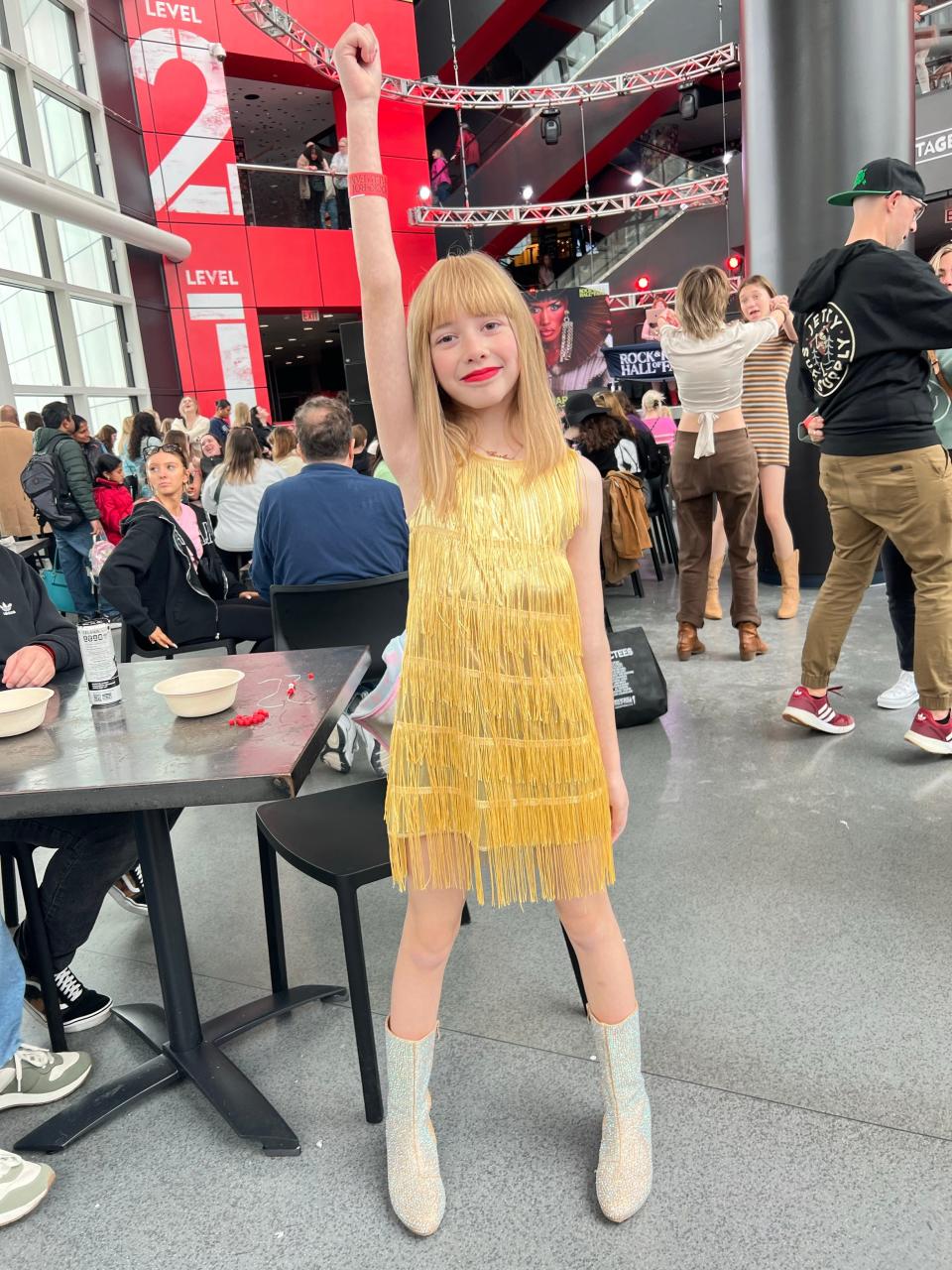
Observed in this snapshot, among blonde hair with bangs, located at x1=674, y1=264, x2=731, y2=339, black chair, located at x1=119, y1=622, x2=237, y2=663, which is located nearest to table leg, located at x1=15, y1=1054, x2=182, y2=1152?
black chair, located at x1=119, y1=622, x2=237, y2=663

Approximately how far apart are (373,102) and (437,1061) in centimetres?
165

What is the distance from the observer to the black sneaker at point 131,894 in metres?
2.45

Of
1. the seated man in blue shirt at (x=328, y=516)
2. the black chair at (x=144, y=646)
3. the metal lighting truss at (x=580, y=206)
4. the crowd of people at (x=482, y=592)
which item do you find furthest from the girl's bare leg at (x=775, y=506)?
the metal lighting truss at (x=580, y=206)

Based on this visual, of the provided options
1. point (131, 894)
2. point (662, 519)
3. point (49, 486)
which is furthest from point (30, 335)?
point (131, 894)

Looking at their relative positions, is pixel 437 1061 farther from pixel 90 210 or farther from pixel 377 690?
pixel 90 210

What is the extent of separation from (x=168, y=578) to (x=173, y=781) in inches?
96.0

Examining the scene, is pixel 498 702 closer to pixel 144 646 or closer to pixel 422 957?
pixel 422 957

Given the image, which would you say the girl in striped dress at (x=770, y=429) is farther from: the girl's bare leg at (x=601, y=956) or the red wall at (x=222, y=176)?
the red wall at (x=222, y=176)

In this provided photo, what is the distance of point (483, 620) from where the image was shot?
128 cm

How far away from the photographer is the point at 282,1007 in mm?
1954

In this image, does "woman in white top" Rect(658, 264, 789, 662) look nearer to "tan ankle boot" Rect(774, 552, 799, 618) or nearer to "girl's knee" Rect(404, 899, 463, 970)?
"tan ankle boot" Rect(774, 552, 799, 618)

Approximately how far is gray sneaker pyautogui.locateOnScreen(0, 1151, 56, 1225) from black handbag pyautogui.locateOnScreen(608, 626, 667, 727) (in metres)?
2.37

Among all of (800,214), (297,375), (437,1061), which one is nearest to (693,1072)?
(437,1061)

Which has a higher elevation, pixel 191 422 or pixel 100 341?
pixel 100 341
